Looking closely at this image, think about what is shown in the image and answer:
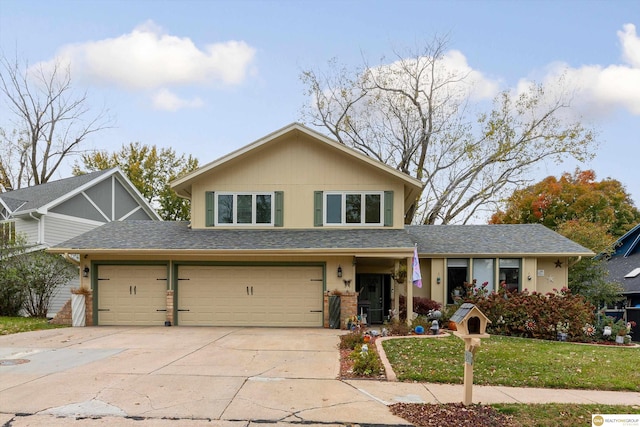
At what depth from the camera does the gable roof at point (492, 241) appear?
16047 millimetres

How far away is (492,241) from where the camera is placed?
17.1 metres

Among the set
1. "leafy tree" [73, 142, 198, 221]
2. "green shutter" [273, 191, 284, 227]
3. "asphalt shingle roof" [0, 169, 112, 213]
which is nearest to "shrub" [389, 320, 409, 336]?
"green shutter" [273, 191, 284, 227]

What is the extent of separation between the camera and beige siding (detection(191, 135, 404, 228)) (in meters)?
15.2

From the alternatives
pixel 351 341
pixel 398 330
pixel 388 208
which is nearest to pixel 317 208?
pixel 388 208

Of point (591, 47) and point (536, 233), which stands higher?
point (591, 47)

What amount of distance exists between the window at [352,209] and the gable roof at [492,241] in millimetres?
2321

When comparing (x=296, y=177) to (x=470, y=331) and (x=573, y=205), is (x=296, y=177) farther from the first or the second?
(x=573, y=205)

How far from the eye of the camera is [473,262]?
53.9 ft

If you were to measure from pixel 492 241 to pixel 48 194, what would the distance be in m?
18.8

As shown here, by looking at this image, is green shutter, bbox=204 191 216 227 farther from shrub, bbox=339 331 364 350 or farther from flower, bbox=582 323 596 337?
flower, bbox=582 323 596 337

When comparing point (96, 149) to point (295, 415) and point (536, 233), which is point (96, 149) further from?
point (295, 415)

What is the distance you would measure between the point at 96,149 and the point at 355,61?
19576 mm

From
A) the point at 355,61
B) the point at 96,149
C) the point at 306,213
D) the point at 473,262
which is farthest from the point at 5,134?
the point at 473,262

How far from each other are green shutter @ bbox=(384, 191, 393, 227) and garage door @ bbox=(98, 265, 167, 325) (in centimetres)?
703
